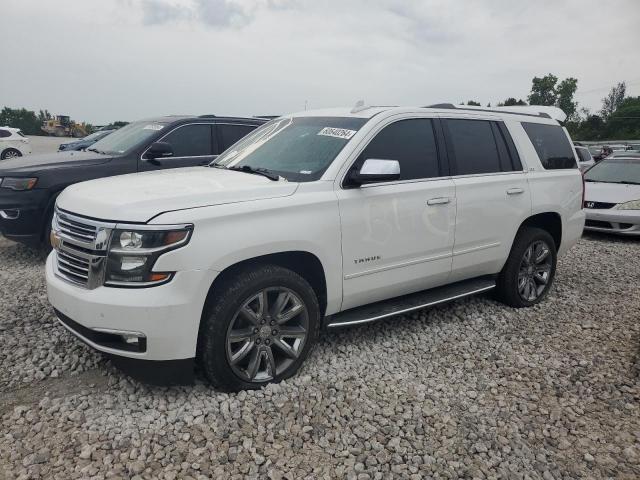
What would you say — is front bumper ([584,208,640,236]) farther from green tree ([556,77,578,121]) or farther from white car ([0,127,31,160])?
green tree ([556,77,578,121])

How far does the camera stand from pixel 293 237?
311 centimetres

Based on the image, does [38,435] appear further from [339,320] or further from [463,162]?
[463,162]

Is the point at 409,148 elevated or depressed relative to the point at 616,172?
elevated

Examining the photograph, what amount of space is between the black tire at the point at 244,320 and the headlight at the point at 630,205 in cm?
740

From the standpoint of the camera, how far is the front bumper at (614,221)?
8.34 m

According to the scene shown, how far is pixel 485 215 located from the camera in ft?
14.1

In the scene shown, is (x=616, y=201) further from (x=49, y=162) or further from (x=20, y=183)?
(x=20, y=183)

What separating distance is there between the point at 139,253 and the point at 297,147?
161cm

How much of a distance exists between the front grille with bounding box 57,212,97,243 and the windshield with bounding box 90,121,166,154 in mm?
3352

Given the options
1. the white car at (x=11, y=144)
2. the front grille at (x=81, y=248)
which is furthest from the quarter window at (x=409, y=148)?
the white car at (x=11, y=144)

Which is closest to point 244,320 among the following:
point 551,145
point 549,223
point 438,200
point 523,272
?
point 438,200

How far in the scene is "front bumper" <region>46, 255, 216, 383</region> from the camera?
106 inches

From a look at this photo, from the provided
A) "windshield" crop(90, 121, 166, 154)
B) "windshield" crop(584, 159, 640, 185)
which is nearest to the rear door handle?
"windshield" crop(90, 121, 166, 154)

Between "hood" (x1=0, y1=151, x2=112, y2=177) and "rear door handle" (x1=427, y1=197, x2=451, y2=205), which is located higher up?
"hood" (x1=0, y1=151, x2=112, y2=177)
